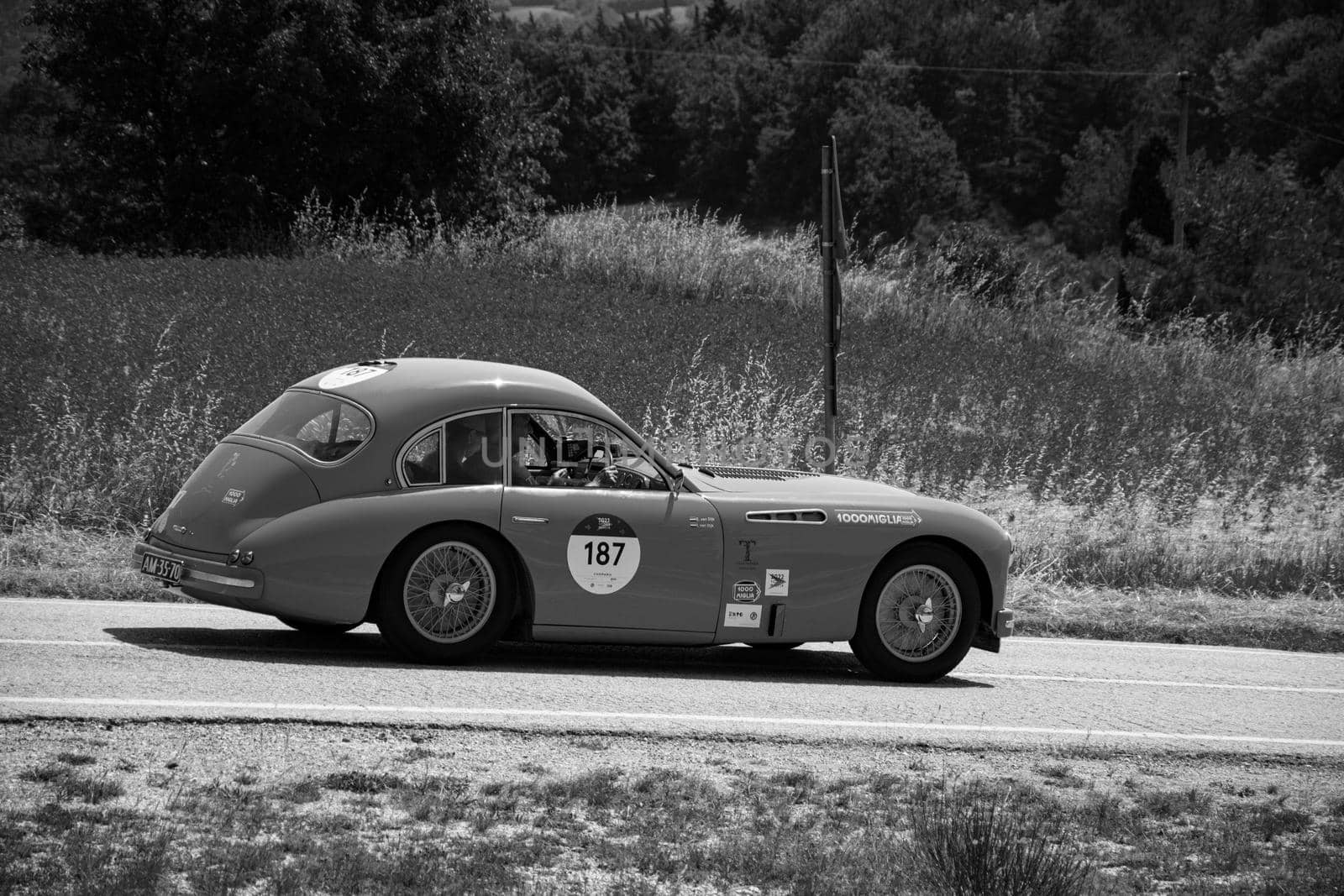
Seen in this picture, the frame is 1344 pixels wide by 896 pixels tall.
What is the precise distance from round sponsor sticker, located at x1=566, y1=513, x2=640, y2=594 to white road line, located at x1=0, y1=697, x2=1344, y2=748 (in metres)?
1.08

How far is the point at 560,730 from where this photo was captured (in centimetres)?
707

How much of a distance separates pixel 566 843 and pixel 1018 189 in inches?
3709

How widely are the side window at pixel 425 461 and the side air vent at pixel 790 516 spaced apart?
1.76 metres

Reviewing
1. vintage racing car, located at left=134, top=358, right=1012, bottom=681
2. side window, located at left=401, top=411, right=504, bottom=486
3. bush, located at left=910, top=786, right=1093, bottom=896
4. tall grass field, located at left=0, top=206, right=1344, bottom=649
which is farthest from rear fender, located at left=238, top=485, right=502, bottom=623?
tall grass field, located at left=0, top=206, right=1344, bottom=649

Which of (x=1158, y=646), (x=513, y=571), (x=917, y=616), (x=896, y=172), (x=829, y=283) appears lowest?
(x=1158, y=646)

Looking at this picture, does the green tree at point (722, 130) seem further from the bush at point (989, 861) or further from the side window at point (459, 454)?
the bush at point (989, 861)

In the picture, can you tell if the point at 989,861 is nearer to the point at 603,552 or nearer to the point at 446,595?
the point at 603,552

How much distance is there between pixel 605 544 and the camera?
850cm

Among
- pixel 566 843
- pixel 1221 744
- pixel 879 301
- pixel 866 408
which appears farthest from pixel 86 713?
pixel 879 301

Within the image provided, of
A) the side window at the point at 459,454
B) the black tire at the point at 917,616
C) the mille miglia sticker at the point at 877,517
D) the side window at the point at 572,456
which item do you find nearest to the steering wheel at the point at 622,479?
the side window at the point at 572,456

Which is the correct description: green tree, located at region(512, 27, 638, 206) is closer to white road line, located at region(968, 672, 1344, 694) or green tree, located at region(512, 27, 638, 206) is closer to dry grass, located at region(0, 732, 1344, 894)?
white road line, located at region(968, 672, 1344, 694)

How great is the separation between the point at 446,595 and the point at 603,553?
0.88 m

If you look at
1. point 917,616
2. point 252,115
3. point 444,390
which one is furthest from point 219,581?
point 252,115

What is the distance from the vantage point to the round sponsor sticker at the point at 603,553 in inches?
332
